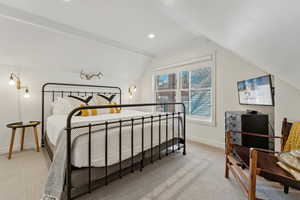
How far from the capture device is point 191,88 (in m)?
3.71

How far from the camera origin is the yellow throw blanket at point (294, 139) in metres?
1.56

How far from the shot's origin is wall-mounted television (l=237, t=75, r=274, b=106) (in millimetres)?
2117

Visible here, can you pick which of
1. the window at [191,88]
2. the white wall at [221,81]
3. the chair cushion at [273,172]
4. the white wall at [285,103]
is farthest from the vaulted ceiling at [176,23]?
the chair cushion at [273,172]

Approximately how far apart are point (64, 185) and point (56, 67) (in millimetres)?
Result: 2859


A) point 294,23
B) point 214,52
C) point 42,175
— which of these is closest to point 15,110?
point 42,175

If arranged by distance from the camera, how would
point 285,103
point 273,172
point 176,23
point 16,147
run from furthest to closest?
1. point 16,147
2. point 176,23
3. point 285,103
4. point 273,172

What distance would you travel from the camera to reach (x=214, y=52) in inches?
122

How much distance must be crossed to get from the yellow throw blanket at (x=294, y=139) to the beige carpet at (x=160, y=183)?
52cm

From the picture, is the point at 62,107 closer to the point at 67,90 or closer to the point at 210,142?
the point at 67,90

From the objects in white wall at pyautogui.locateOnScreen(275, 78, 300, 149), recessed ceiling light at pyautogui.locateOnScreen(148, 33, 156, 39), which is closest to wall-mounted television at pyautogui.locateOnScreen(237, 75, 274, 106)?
white wall at pyautogui.locateOnScreen(275, 78, 300, 149)

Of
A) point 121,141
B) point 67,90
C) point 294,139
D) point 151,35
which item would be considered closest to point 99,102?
point 67,90

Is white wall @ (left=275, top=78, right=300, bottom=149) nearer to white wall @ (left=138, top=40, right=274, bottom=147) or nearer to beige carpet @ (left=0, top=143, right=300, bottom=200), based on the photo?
white wall @ (left=138, top=40, right=274, bottom=147)

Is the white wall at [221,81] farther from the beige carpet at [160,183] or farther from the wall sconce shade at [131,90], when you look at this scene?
the wall sconce shade at [131,90]

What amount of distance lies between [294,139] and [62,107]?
12.3 feet
